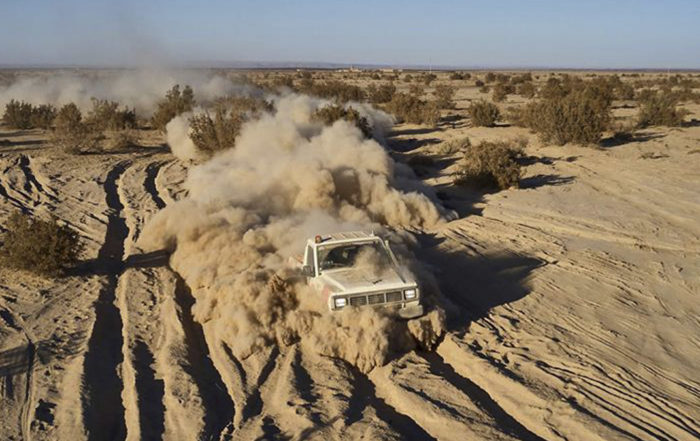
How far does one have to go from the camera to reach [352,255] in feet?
32.8

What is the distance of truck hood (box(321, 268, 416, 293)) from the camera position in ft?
29.8

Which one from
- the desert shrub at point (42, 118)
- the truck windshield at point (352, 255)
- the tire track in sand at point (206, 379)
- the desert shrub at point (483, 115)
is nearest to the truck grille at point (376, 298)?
the truck windshield at point (352, 255)

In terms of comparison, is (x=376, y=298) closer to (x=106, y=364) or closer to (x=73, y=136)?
(x=106, y=364)

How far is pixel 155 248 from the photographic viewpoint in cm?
1381

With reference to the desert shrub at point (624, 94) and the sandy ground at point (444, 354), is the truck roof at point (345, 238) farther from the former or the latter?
the desert shrub at point (624, 94)

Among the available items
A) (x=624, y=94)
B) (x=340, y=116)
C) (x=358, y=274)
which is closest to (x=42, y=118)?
(x=340, y=116)

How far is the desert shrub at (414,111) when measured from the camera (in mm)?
34094

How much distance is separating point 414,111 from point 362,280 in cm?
2704

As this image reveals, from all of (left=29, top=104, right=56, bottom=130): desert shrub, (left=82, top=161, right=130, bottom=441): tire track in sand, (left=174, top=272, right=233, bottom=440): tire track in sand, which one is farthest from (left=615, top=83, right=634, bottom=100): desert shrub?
(left=174, top=272, right=233, bottom=440): tire track in sand

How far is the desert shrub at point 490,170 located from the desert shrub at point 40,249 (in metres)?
11.8

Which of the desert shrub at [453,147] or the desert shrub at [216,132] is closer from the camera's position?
the desert shrub at [216,132]

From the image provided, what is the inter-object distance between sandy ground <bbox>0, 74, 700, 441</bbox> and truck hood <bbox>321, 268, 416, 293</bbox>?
1.00m

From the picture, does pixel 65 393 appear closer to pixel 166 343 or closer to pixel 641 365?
pixel 166 343

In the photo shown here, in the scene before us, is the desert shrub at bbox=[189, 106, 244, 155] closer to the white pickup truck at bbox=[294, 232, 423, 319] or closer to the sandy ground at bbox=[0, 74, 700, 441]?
the sandy ground at bbox=[0, 74, 700, 441]
